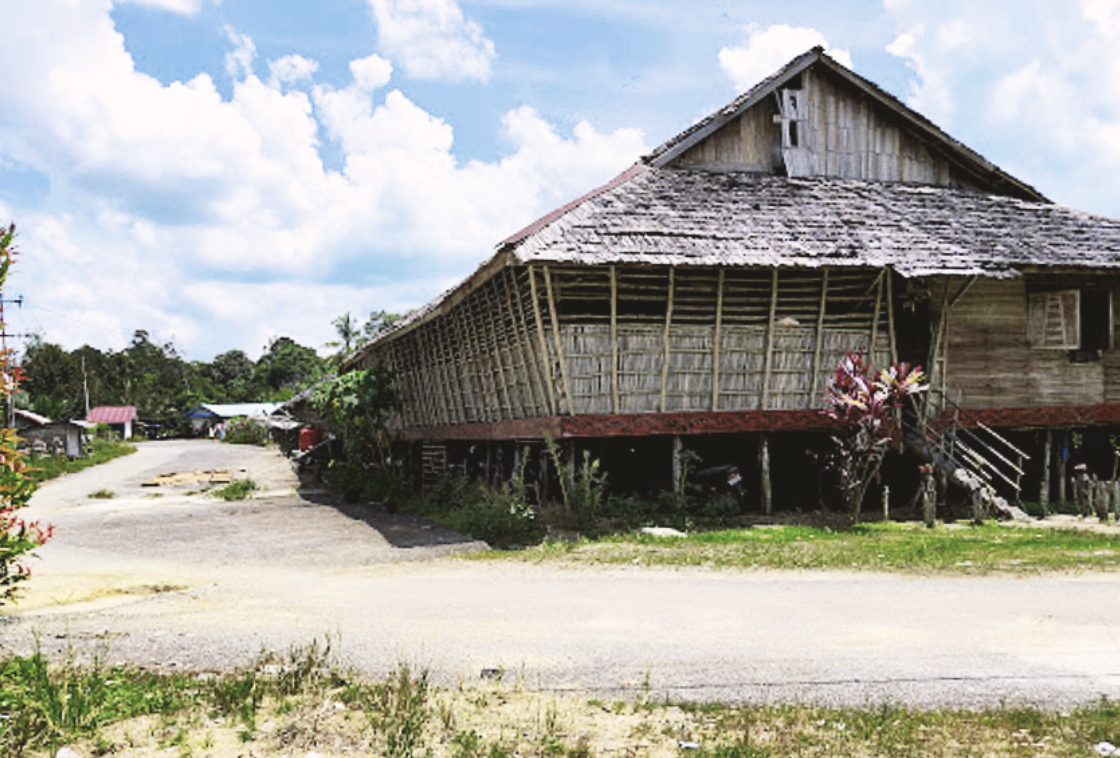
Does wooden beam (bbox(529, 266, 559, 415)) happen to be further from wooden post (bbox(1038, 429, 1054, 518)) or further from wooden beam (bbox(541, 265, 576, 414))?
wooden post (bbox(1038, 429, 1054, 518))

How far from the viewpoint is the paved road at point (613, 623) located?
6.20 m

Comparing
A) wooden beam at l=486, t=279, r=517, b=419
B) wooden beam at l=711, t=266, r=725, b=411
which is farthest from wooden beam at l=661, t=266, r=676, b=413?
wooden beam at l=486, t=279, r=517, b=419

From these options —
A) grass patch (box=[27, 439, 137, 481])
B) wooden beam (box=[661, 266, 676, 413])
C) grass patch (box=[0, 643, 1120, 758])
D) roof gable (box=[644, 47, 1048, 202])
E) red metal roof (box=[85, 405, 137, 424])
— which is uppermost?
roof gable (box=[644, 47, 1048, 202])

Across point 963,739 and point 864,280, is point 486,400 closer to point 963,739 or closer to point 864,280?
point 864,280

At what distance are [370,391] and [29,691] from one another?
19.2 meters

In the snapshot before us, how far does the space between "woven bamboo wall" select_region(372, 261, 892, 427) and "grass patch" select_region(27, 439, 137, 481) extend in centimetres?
2167

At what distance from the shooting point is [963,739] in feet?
16.1

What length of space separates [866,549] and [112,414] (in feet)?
291

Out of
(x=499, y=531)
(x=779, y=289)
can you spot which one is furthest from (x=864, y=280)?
(x=499, y=531)

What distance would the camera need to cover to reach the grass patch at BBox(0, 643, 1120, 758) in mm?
4832

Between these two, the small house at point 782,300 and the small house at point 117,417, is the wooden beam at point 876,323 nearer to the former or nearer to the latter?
the small house at point 782,300

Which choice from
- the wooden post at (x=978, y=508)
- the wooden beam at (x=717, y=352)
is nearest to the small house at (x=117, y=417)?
the wooden beam at (x=717, y=352)

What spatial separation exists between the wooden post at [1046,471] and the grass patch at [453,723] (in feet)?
44.5

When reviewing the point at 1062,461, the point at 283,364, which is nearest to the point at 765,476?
the point at 1062,461
